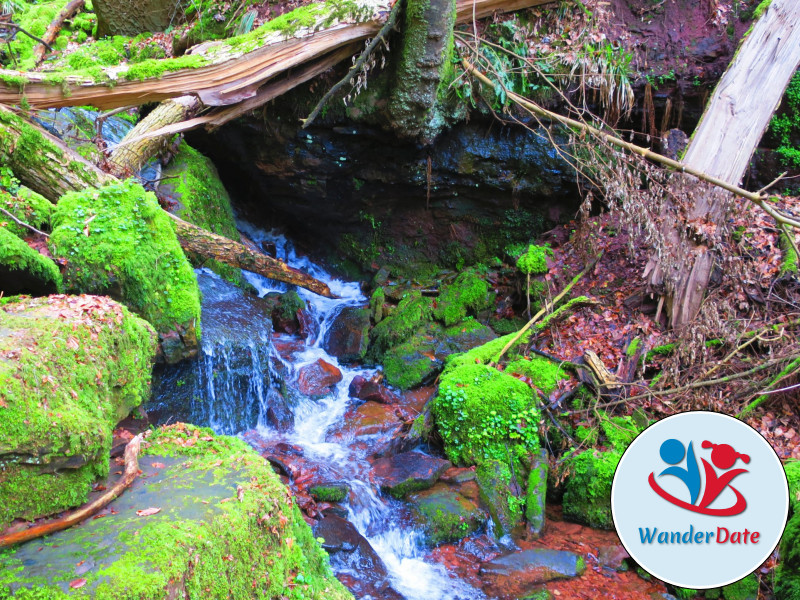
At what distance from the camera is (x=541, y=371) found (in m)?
5.97

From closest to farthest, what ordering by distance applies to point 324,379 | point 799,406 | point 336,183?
point 799,406 < point 324,379 < point 336,183

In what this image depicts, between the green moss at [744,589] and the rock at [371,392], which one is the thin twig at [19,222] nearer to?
the rock at [371,392]

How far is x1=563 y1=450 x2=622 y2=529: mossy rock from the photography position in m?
4.93

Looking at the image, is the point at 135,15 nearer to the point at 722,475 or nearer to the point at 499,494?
the point at 499,494

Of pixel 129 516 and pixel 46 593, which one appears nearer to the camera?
pixel 46 593

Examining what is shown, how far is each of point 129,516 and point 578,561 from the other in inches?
147

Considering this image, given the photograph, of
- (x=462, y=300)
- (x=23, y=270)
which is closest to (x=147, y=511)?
(x=23, y=270)

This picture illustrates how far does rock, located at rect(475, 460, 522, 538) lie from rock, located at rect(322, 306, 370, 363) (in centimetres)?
308

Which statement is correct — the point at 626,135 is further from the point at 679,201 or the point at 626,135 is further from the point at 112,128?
the point at 112,128

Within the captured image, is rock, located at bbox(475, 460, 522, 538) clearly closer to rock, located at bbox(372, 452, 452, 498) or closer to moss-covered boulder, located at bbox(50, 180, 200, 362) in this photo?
rock, located at bbox(372, 452, 452, 498)

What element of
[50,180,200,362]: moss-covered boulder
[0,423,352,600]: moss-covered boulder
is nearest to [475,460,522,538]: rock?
[0,423,352,600]: moss-covered boulder

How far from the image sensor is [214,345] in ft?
19.3

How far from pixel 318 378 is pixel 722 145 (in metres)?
6.01

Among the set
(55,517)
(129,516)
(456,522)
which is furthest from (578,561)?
(55,517)
